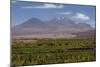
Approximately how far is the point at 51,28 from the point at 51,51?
33cm

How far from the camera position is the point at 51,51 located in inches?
119

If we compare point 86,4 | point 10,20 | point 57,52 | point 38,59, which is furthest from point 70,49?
point 10,20

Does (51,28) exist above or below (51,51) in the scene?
above

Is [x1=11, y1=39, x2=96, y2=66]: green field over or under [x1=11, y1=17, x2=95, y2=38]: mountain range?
under

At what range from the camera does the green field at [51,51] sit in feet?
9.40

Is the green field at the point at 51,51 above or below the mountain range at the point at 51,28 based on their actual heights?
below

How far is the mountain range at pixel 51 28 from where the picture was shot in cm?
289

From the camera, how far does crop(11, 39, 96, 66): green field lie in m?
2.87

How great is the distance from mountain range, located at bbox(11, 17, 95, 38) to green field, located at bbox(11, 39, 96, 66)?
0.08 meters

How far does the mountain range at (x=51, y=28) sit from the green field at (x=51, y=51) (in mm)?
77

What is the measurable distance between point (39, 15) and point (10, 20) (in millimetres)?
422

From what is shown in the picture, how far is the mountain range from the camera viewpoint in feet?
9.50
